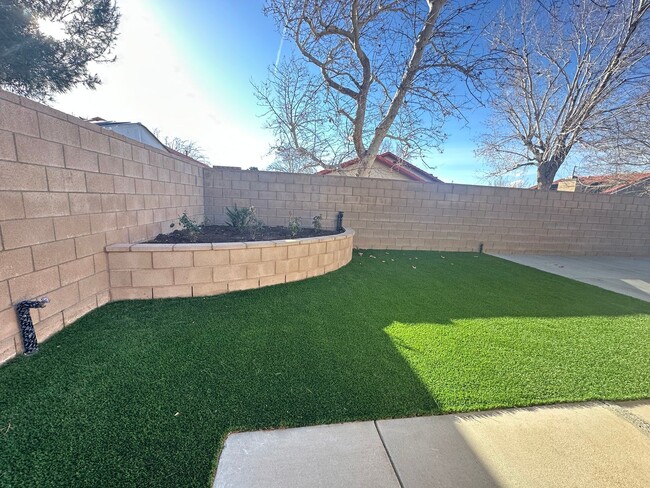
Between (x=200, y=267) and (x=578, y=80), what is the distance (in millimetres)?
12230

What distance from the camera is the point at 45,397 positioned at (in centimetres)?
143

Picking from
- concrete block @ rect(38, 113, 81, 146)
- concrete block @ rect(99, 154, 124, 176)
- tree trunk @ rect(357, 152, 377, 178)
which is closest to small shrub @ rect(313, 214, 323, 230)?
tree trunk @ rect(357, 152, 377, 178)

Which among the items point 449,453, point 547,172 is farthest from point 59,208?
point 547,172

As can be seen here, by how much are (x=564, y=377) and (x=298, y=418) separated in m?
2.03

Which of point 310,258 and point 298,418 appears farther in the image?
point 310,258

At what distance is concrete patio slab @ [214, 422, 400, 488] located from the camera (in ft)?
3.66

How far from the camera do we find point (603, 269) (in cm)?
573

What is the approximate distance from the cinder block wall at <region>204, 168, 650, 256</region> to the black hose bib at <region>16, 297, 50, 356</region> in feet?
12.5

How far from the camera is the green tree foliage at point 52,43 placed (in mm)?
4453

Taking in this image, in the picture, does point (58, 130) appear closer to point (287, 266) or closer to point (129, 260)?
point (129, 260)

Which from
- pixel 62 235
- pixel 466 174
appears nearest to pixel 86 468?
pixel 62 235

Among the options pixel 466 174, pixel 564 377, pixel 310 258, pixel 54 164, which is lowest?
pixel 564 377

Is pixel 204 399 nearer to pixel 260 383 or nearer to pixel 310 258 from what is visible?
pixel 260 383

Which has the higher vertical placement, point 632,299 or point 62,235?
point 62,235
